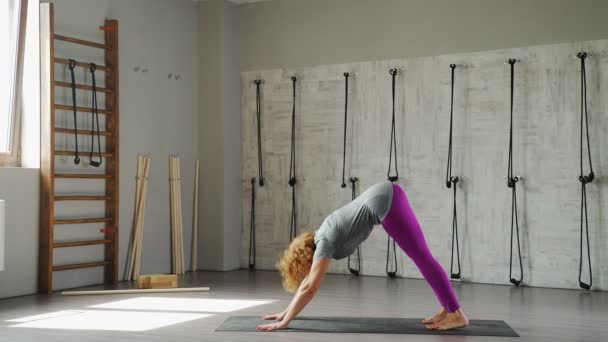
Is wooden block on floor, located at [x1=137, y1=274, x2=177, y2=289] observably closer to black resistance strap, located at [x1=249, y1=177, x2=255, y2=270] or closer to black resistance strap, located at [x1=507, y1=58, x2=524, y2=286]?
black resistance strap, located at [x1=249, y1=177, x2=255, y2=270]

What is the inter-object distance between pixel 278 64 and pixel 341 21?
81cm

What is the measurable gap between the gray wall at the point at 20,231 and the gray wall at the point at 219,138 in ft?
7.00

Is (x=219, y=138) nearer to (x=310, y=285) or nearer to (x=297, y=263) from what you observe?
(x=297, y=263)

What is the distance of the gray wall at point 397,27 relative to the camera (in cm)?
680

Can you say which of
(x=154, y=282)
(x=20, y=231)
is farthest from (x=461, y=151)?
(x=20, y=231)

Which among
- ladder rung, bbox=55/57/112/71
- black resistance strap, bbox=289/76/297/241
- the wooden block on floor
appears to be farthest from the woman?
black resistance strap, bbox=289/76/297/241

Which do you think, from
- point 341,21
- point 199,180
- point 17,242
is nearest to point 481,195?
point 341,21

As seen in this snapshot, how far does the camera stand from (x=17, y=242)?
6.27m

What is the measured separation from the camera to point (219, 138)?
815 cm

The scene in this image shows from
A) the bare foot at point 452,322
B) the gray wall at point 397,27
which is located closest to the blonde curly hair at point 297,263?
the bare foot at point 452,322

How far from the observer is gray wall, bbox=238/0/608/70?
6.80 meters

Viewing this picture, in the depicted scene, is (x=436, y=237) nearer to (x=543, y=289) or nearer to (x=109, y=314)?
(x=543, y=289)

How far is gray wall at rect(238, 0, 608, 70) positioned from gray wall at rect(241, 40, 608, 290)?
4.6 inches

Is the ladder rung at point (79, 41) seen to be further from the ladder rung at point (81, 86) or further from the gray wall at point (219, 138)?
the gray wall at point (219, 138)
